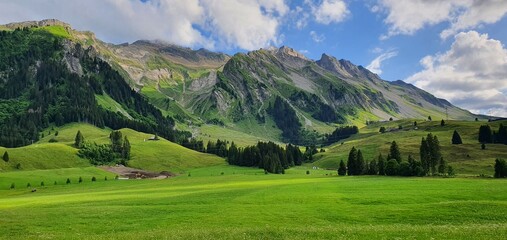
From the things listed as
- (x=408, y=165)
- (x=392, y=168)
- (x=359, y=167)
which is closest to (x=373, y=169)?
(x=359, y=167)

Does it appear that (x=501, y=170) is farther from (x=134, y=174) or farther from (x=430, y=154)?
(x=134, y=174)

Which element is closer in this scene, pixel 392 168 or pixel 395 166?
pixel 395 166

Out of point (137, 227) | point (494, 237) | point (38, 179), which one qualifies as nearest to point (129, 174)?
point (38, 179)

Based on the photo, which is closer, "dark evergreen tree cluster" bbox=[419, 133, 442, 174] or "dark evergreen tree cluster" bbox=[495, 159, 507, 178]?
"dark evergreen tree cluster" bbox=[495, 159, 507, 178]

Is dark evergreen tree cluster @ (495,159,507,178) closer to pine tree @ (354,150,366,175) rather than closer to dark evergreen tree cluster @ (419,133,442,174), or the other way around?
dark evergreen tree cluster @ (419,133,442,174)

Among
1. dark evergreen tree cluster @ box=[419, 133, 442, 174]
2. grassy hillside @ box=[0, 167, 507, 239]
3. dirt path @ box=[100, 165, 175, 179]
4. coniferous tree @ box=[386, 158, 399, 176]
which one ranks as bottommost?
grassy hillside @ box=[0, 167, 507, 239]

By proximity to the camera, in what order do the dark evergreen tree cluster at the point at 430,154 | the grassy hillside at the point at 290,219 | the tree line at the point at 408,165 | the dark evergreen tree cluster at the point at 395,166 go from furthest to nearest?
the dark evergreen tree cluster at the point at 430,154 < the tree line at the point at 408,165 < the dark evergreen tree cluster at the point at 395,166 < the grassy hillside at the point at 290,219

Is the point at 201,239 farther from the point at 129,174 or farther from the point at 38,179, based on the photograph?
the point at 129,174

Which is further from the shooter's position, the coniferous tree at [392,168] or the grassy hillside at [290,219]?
the coniferous tree at [392,168]

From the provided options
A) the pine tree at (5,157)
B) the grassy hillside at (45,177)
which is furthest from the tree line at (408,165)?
the pine tree at (5,157)

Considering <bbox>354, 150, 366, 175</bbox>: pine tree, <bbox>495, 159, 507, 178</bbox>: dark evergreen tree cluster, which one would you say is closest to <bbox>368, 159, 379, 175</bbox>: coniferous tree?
<bbox>354, 150, 366, 175</bbox>: pine tree

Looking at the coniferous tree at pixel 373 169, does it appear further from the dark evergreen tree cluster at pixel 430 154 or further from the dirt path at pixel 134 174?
the dirt path at pixel 134 174

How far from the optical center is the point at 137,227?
40.4 metres

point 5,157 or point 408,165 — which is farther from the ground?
point 5,157
